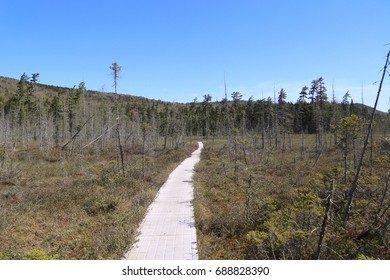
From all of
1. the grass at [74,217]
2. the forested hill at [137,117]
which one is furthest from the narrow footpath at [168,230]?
the forested hill at [137,117]

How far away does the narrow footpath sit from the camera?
810cm

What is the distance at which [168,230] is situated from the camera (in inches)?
394

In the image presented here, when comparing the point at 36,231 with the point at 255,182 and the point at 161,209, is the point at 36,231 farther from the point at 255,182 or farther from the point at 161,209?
the point at 255,182

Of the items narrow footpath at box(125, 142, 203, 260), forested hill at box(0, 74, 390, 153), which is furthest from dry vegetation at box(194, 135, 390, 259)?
forested hill at box(0, 74, 390, 153)

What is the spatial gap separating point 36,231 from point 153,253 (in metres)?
5.35

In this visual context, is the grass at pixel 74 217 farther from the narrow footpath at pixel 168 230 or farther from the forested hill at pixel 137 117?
the forested hill at pixel 137 117

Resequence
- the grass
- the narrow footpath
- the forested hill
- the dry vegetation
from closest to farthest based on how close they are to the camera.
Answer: the dry vegetation
the narrow footpath
the grass
the forested hill

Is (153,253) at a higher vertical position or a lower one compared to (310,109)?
lower

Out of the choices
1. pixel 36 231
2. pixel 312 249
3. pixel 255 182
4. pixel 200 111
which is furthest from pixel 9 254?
pixel 200 111

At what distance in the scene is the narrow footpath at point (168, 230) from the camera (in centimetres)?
810

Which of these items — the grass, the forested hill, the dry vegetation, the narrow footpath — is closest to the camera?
the dry vegetation

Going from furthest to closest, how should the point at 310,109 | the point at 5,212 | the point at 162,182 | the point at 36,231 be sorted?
the point at 310,109 → the point at 162,182 → the point at 5,212 → the point at 36,231

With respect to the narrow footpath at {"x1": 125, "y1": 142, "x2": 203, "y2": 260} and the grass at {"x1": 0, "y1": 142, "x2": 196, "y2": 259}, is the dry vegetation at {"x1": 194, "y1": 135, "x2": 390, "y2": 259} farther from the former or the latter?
the grass at {"x1": 0, "y1": 142, "x2": 196, "y2": 259}

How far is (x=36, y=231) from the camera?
1069 cm
